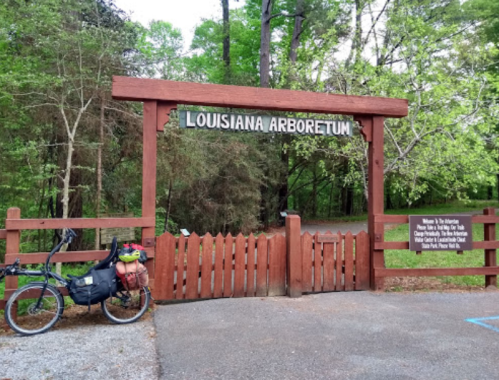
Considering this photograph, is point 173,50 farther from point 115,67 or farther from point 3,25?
point 3,25

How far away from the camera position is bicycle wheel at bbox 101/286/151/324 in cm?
472

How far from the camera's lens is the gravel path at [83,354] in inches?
131

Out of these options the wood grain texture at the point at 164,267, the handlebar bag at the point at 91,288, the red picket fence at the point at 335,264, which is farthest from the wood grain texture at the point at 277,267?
the handlebar bag at the point at 91,288

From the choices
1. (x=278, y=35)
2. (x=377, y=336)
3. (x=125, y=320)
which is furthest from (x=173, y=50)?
(x=278, y=35)

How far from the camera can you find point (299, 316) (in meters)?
5.03

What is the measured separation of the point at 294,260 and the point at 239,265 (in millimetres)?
876

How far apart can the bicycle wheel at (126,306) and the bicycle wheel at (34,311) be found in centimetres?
54

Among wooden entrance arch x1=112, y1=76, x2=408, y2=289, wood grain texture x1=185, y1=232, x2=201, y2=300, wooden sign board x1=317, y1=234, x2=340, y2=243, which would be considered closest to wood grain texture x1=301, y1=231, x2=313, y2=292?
wooden sign board x1=317, y1=234, x2=340, y2=243

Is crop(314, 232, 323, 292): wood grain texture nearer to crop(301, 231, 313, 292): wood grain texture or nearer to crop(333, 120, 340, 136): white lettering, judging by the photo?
crop(301, 231, 313, 292): wood grain texture

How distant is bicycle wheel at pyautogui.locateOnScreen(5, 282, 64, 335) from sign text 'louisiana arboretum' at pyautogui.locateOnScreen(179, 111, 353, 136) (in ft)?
9.41

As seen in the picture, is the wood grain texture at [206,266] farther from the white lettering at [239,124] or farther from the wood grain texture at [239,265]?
the white lettering at [239,124]

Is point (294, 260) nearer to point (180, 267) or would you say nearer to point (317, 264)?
point (317, 264)

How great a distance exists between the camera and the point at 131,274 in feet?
15.3

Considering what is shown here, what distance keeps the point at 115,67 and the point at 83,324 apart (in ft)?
21.0
